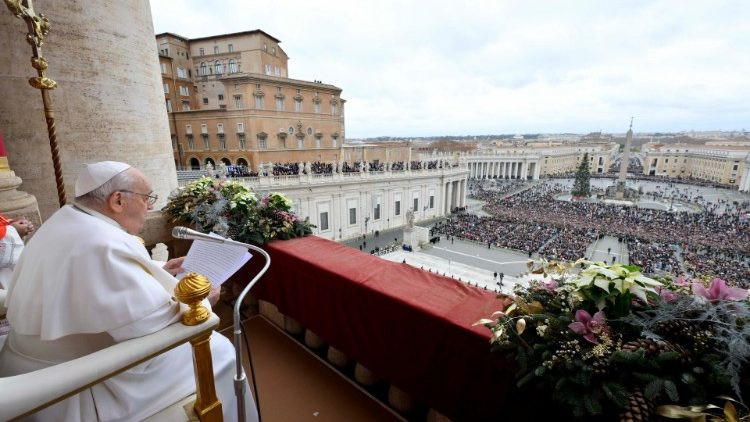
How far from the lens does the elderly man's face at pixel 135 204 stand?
1.64m

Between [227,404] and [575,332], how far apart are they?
1700mm

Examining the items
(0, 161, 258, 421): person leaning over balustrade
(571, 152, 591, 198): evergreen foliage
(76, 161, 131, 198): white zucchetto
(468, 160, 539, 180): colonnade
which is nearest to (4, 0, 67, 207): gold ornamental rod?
(76, 161, 131, 198): white zucchetto

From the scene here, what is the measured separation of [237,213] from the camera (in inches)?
147

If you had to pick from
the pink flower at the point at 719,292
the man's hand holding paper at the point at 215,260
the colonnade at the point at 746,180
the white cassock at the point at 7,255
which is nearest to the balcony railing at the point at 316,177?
the white cassock at the point at 7,255

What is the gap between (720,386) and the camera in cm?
109

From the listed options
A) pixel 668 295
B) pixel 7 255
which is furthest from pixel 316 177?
pixel 668 295

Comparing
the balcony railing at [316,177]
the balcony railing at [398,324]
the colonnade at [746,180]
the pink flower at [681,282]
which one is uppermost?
the pink flower at [681,282]

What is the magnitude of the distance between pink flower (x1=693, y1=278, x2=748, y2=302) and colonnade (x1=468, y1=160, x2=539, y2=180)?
230ft

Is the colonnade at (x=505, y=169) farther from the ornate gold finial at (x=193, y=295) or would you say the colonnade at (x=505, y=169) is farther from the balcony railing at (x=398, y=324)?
the ornate gold finial at (x=193, y=295)

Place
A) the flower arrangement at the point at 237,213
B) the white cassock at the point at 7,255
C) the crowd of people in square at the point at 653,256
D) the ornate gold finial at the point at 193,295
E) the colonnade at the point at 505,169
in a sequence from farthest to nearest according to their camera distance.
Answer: the colonnade at the point at 505,169 < the crowd of people in square at the point at 653,256 < the flower arrangement at the point at 237,213 < the white cassock at the point at 7,255 < the ornate gold finial at the point at 193,295

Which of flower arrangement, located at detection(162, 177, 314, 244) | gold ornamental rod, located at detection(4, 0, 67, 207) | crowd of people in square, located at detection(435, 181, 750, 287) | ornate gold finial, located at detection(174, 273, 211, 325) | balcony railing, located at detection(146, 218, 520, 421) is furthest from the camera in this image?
crowd of people in square, located at detection(435, 181, 750, 287)

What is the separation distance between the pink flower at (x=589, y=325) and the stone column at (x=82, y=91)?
23.0ft

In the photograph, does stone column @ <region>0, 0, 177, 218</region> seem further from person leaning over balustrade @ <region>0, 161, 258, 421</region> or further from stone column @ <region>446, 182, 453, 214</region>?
stone column @ <region>446, 182, 453, 214</region>

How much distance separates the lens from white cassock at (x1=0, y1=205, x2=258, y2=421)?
1275mm
